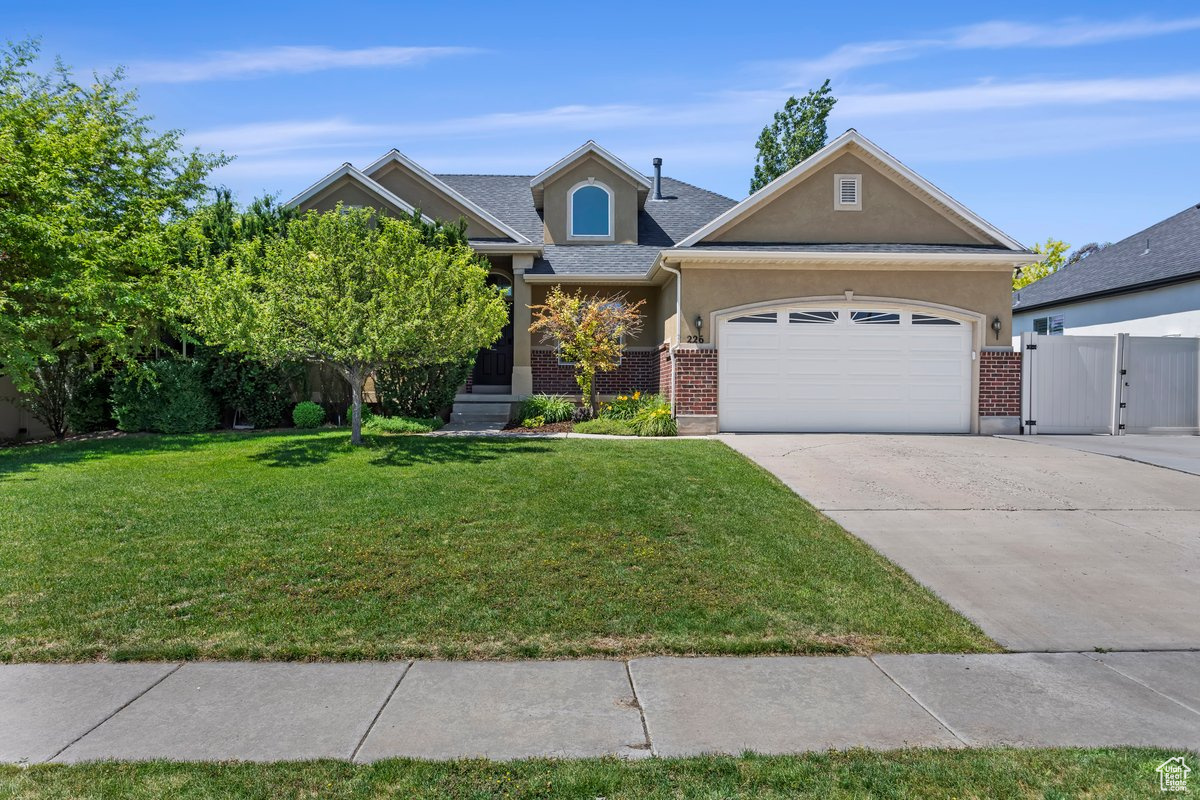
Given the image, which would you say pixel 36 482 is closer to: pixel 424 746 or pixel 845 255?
pixel 424 746

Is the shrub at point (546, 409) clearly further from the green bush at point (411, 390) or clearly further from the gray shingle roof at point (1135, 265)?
the gray shingle roof at point (1135, 265)

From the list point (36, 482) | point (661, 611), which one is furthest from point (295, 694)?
point (36, 482)

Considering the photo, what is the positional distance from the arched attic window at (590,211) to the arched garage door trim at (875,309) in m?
6.31

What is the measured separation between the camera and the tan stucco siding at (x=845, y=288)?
14.3 m

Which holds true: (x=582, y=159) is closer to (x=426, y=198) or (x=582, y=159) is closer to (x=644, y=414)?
(x=426, y=198)

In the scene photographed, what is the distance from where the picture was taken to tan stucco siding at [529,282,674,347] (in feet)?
59.3

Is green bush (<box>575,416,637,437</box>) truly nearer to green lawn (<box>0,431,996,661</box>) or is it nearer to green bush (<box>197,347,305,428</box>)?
green lawn (<box>0,431,996,661</box>)

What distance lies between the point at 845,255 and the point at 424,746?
1290 cm

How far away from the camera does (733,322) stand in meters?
14.3

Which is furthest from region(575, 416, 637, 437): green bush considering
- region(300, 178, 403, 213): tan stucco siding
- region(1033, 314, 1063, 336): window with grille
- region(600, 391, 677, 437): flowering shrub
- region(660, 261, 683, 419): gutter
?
region(1033, 314, 1063, 336): window with grille

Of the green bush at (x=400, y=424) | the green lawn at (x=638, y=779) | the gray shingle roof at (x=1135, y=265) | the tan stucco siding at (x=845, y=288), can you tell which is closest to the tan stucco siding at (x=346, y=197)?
the green bush at (x=400, y=424)

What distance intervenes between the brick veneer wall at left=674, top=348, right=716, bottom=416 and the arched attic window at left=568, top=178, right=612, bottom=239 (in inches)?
259

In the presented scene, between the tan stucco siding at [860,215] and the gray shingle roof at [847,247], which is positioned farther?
the tan stucco siding at [860,215]

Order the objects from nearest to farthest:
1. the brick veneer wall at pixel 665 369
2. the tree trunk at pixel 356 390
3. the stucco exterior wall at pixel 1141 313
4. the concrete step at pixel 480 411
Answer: the tree trunk at pixel 356 390 < the brick veneer wall at pixel 665 369 < the concrete step at pixel 480 411 < the stucco exterior wall at pixel 1141 313
